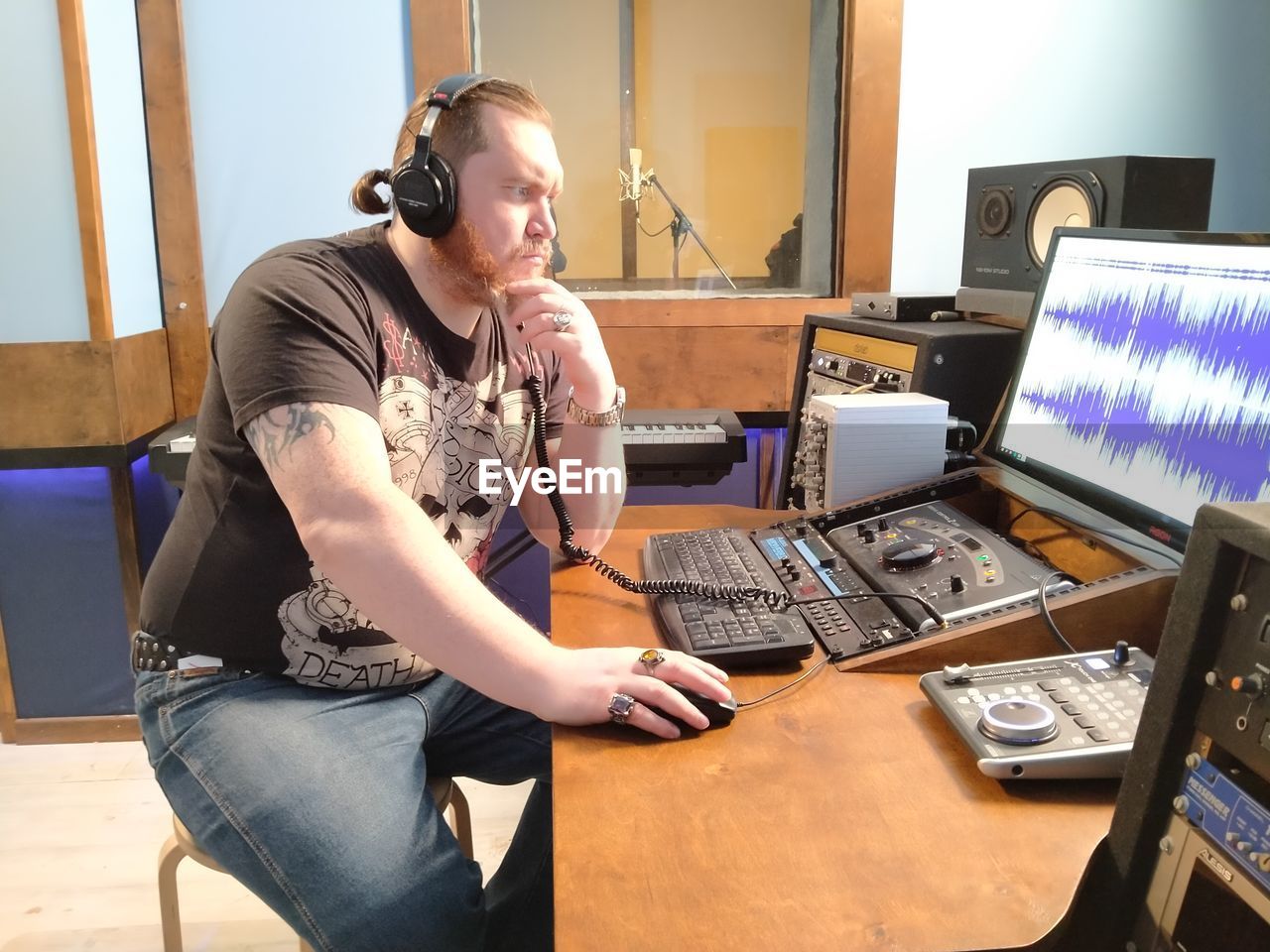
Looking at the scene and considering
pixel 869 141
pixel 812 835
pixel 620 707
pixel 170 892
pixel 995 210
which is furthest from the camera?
pixel 869 141

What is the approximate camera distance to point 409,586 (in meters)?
0.92

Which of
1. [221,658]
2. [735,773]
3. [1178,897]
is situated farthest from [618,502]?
[1178,897]

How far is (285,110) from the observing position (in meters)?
2.18

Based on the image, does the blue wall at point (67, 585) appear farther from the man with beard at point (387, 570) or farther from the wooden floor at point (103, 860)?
the man with beard at point (387, 570)

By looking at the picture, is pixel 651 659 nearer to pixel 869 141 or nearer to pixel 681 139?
pixel 869 141

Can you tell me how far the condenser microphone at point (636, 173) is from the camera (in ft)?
8.47

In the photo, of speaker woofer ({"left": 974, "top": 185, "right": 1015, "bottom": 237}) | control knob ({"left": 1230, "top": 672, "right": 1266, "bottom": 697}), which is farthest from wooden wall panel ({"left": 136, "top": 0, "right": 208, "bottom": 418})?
control knob ({"left": 1230, "top": 672, "right": 1266, "bottom": 697})

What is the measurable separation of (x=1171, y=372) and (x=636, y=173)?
72.4 inches

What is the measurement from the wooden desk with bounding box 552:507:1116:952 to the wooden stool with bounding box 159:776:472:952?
0.40 meters

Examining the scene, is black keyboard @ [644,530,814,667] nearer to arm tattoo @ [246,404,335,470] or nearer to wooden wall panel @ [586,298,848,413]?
arm tattoo @ [246,404,335,470]

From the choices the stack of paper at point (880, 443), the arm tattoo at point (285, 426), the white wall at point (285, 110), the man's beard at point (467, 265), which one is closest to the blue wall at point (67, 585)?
the white wall at point (285, 110)

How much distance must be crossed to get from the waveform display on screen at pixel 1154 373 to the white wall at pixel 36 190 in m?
1.95

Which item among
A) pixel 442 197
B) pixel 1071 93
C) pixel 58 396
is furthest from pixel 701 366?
pixel 58 396

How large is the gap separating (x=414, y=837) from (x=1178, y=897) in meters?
0.70
